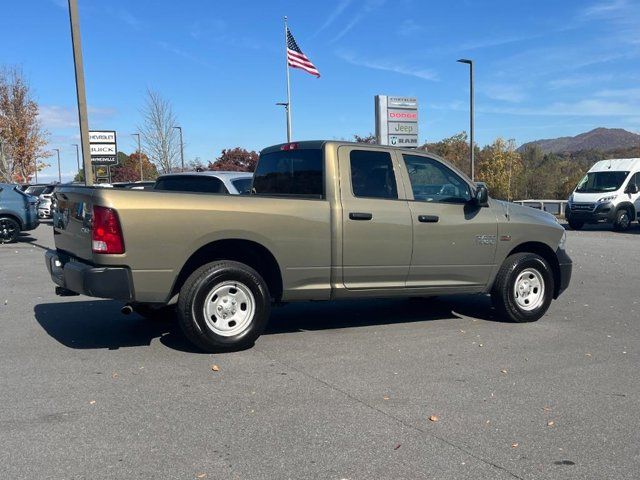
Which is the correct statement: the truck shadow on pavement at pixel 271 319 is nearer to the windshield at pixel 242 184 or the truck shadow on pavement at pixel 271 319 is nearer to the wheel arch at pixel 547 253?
the wheel arch at pixel 547 253

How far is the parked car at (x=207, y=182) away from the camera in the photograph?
8805 mm

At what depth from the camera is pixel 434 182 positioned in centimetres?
684

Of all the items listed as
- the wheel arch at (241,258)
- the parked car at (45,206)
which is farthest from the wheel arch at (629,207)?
the parked car at (45,206)

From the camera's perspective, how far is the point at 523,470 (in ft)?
11.4

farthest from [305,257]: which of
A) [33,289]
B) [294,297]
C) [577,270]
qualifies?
[577,270]

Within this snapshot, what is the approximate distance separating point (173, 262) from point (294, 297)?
1.30 m

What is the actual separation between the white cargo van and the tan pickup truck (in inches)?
594

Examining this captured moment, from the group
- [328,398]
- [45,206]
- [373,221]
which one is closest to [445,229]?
[373,221]

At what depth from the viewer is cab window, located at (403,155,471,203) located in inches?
262

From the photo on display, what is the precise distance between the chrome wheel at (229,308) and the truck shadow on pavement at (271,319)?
0.41m

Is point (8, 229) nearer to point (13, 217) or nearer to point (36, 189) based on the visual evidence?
point (13, 217)

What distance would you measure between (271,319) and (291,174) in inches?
73.3

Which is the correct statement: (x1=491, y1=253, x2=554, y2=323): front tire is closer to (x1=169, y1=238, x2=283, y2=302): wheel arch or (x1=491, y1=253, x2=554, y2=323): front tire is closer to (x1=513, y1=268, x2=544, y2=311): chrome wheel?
(x1=513, y1=268, x2=544, y2=311): chrome wheel

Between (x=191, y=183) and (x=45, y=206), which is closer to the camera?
(x=191, y=183)
